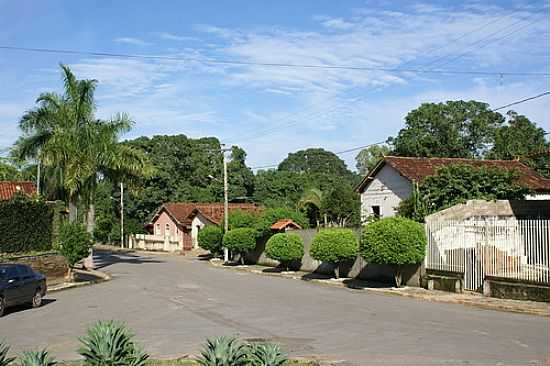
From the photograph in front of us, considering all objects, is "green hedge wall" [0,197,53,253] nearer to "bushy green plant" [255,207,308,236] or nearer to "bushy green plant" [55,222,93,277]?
"bushy green plant" [55,222,93,277]

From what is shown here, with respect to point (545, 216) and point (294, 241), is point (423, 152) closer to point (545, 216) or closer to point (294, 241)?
point (294, 241)

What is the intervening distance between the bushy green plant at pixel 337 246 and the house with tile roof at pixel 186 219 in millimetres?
30469

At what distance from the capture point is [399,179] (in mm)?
38062

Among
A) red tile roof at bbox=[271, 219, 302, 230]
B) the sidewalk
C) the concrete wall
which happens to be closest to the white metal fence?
the sidewalk

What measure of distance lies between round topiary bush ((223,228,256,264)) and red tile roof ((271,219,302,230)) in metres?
1.49

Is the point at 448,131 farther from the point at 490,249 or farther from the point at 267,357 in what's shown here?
the point at 267,357

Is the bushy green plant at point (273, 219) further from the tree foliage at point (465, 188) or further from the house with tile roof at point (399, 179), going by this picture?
the tree foliage at point (465, 188)

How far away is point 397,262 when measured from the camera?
2430 centimetres

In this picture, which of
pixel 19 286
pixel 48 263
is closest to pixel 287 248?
pixel 48 263

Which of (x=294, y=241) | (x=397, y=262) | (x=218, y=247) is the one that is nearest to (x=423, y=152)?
(x=218, y=247)

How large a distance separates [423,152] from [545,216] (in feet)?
85.9

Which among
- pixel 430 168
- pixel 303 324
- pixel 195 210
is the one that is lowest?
pixel 303 324

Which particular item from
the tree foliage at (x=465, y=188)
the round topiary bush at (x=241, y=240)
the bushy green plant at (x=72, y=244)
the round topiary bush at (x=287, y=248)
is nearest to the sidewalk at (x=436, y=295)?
the round topiary bush at (x=287, y=248)

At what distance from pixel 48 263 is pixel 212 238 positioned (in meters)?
16.9
